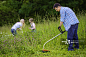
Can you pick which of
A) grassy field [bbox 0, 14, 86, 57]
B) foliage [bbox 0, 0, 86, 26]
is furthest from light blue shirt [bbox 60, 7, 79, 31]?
foliage [bbox 0, 0, 86, 26]

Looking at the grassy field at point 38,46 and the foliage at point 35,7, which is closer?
the grassy field at point 38,46

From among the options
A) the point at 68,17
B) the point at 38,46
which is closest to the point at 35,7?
the point at 38,46

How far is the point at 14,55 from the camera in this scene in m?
4.00

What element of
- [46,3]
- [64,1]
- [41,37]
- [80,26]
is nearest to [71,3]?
[64,1]

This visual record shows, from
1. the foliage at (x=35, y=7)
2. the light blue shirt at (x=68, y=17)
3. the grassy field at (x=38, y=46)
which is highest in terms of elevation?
the foliage at (x=35, y=7)

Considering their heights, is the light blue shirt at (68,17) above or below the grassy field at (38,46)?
above

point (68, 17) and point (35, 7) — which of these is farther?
point (35, 7)

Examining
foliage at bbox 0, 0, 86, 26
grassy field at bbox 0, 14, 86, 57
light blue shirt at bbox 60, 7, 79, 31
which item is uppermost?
foliage at bbox 0, 0, 86, 26

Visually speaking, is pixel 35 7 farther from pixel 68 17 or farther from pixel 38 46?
pixel 68 17

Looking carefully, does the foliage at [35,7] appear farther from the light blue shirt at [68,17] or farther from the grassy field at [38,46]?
the light blue shirt at [68,17]

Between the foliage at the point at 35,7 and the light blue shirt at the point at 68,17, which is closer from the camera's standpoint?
the light blue shirt at the point at 68,17

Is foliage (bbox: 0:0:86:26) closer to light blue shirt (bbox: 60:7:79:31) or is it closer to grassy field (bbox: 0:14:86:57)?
grassy field (bbox: 0:14:86:57)

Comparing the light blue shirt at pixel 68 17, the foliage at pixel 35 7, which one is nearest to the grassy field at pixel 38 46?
the light blue shirt at pixel 68 17

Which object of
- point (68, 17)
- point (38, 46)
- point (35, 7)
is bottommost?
point (38, 46)
